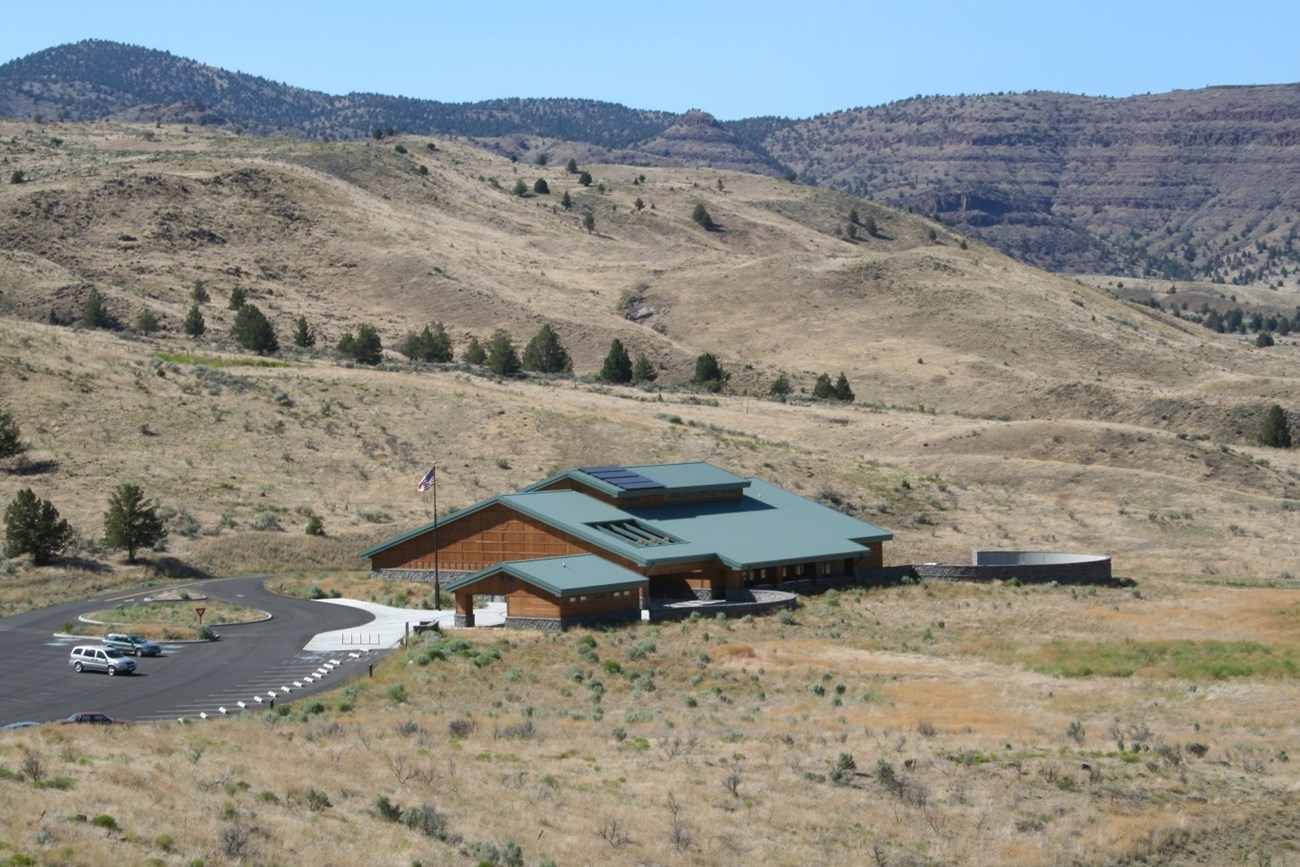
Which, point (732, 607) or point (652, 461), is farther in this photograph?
point (652, 461)

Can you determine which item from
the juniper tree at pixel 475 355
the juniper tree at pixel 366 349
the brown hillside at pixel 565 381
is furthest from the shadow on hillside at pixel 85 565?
the juniper tree at pixel 475 355

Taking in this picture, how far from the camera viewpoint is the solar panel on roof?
7106 cm

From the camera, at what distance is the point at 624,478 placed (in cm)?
7244

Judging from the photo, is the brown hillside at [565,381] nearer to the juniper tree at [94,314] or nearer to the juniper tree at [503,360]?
the juniper tree at [94,314]

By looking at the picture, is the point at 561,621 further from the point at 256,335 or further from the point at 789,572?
the point at 256,335

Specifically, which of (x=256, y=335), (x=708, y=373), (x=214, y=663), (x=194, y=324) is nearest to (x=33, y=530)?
(x=214, y=663)

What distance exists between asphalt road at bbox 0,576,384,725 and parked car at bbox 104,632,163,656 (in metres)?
0.31

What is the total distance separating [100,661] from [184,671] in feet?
7.94

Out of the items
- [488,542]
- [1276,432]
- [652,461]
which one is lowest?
[488,542]

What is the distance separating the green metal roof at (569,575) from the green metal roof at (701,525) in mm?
2280

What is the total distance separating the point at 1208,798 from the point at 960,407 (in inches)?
3965

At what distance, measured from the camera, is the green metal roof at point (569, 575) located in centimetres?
5744

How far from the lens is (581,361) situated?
144m

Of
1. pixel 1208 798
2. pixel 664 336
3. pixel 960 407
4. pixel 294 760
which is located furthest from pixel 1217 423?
pixel 294 760
